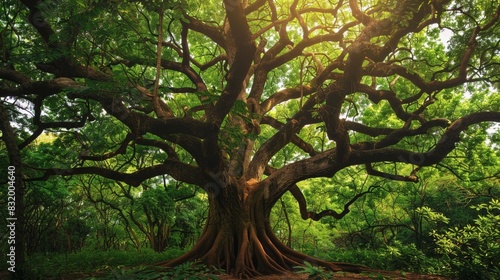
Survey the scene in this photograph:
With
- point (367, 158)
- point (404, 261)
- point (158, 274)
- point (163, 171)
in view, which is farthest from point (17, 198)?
point (404, 261)

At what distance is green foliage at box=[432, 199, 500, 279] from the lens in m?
4.67

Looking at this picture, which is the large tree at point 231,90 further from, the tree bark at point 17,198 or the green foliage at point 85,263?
the green foliage at point 85,263

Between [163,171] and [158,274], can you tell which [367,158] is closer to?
[163,171]

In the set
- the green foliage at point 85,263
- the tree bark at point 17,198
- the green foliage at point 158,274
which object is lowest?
the green foliage at point 85,263

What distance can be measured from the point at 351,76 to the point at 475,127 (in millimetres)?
6088

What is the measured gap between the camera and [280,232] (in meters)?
18.3

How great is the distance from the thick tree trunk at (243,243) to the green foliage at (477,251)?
1.79 m

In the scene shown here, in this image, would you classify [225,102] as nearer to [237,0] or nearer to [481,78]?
[237,0]

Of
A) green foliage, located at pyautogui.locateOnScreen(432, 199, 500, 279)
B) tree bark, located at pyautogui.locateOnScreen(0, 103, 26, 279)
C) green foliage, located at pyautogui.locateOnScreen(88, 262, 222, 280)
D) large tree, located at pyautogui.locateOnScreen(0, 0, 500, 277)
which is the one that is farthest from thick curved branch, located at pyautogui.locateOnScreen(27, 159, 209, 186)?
green foliage, located at pyautogui.locateOnScreen(432, 199, 500, 279)

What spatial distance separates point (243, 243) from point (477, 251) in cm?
398

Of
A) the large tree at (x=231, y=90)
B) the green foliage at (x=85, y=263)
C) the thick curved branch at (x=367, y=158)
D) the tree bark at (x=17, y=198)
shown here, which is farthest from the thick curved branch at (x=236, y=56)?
the green foliage at (x=85, y=263)

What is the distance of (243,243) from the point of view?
624 centimetres

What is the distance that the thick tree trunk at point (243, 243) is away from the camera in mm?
6055

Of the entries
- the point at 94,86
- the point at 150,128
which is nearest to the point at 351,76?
the point at 150,128
